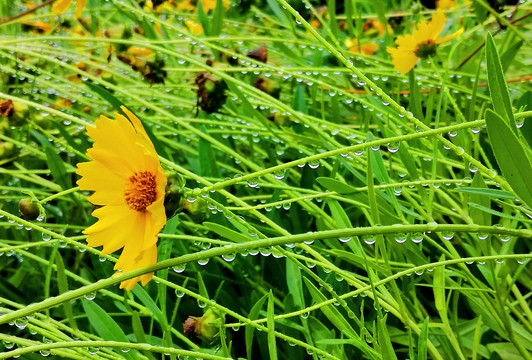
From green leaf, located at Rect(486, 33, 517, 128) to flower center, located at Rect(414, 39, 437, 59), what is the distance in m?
0.33

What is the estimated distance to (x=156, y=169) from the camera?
0.45 meters

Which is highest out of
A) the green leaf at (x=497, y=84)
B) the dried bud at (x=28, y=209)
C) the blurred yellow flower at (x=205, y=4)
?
the green leaf at (x=497, y=84)

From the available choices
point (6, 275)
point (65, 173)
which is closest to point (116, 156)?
point (65, 173)

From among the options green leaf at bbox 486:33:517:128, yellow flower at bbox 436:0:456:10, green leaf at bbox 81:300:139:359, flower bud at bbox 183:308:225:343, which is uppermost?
green leaf at bbox 486:33:517:128

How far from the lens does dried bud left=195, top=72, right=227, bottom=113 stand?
33.2 inches

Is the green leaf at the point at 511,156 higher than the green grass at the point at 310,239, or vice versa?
the green leaf at the point at 511,156

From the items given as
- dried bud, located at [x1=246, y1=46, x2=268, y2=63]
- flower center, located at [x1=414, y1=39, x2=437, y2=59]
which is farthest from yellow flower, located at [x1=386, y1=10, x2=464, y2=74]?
dried bud, located at [x1=246, y1=46, x2=268, y2=63]

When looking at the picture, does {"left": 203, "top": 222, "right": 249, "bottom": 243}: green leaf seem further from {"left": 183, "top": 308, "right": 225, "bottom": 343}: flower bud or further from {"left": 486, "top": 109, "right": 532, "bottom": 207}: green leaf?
{"left": 486, "top": 109, "right": 532, "bottom": 207}: green leaf

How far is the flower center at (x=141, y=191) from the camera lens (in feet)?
1.49

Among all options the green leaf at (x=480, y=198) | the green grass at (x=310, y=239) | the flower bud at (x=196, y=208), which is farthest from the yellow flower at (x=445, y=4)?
the flower bud at (x=196, y=208)

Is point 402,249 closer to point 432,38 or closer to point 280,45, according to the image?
point 432,38

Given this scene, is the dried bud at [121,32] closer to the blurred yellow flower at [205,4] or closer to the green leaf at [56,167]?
the blurred yellow flower at [205,4]

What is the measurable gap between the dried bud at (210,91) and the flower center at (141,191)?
0.39m

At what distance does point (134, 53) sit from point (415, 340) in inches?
28.2
